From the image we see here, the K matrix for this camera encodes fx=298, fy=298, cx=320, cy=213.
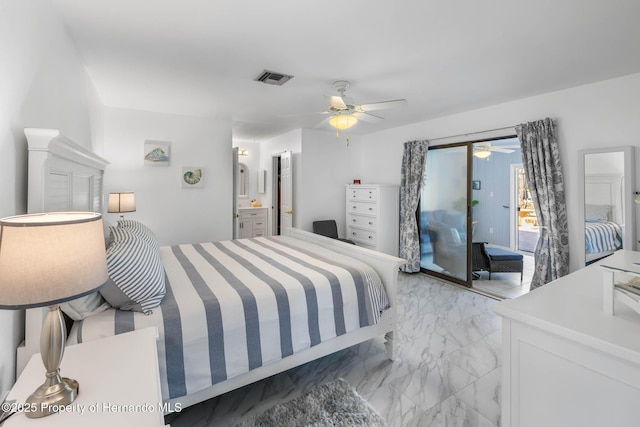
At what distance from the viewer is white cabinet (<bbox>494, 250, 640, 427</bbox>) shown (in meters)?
0.93

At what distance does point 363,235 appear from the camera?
5.21m

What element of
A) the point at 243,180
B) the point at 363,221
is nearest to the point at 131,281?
the point at 363,221

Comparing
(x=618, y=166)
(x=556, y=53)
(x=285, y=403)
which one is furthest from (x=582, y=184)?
(x=285, y=403)

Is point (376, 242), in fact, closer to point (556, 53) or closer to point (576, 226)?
point (576, 226)

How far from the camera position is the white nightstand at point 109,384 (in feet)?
2.67

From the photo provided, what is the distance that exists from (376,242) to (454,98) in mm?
2404

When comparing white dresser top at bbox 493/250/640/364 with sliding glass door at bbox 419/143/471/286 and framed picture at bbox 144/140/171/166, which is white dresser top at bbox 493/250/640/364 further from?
framed picture at bbox 144/140/171/166

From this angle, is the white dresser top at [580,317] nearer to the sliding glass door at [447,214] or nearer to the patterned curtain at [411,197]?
the sliding glass door at [447,214]

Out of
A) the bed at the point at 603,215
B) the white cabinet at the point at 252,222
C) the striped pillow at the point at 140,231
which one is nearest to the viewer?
the striped pillow at the point at 140,231

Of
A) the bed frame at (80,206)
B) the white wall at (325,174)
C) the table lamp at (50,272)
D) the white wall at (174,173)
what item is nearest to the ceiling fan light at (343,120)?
the bed frame at (80,206)

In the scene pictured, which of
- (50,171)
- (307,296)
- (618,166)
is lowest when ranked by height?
(307,296)

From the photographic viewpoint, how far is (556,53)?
7.76ft

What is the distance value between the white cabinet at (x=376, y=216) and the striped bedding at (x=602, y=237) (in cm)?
248

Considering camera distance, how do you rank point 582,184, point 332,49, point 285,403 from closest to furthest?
point 285,403, point 332,49, point 582,184
